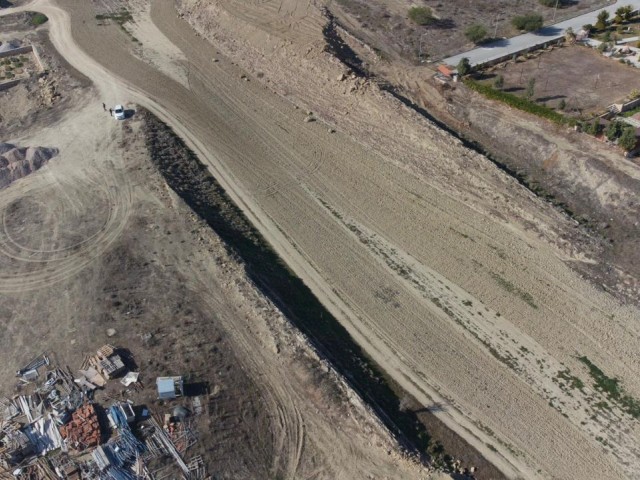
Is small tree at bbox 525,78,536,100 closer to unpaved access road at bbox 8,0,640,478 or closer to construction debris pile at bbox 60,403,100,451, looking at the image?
unpaved access road at bbox 8,0,640,478

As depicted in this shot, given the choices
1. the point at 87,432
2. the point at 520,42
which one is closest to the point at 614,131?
the point at 520,42

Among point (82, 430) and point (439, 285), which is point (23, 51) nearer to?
point (82, 430)

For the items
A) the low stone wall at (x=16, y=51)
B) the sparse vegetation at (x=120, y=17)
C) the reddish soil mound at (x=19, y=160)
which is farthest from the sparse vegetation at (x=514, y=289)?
the low stone wall at (x=16, y=51)

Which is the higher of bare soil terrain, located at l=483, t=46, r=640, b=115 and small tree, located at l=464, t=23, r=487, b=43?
small tree, located at l=464, t=23, r=487, b=43

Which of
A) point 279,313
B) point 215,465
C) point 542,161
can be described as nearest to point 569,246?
point 542,161

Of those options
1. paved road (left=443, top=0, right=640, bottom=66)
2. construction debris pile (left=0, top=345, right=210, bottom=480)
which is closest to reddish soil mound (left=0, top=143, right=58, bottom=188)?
construction debris pile (left=0, top=345, right=210, bottom=480)

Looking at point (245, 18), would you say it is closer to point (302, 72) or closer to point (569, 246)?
point (302, 72)
